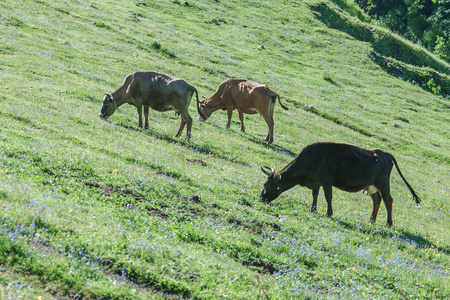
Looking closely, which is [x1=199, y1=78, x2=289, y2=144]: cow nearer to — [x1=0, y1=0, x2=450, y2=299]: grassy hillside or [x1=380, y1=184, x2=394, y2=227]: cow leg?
[x1=0, y1=0, x2=450, y2=299]: grassy hillside

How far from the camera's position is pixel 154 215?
11516mm

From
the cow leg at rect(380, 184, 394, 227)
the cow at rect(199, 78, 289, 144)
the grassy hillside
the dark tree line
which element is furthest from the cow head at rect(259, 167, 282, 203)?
the dark tree line

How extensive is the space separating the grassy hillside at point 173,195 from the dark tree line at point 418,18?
66102 millimetres

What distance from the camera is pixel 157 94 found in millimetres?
22281

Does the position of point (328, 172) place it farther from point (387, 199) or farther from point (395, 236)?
point (395, 236)

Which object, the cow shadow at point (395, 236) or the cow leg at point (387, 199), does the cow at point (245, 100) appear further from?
the cow shadow at point (395, 236)

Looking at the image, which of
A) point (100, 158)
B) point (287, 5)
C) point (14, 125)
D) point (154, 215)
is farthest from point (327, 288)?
point (287, 5)

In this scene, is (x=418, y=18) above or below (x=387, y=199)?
above

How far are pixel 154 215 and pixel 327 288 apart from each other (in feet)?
15.0

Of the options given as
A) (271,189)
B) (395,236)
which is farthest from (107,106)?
(395,236)

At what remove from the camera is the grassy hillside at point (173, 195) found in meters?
8.37

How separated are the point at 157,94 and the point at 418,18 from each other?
10402cm

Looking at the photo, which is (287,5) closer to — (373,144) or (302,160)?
(373,144)

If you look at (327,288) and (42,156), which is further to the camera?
(42,156)
